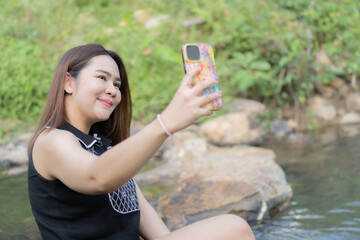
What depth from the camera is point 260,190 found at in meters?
3.50

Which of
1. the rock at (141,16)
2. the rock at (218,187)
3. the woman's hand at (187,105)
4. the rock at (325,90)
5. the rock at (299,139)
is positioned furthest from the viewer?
the rock at (141,16)

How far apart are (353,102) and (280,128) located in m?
1.84

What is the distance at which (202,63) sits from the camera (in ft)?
4.85

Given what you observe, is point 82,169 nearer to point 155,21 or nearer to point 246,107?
point 246,107

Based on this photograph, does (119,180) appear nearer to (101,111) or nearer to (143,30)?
(101,111)

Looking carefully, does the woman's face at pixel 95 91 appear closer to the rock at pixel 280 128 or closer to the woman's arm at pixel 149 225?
the woman's arm at pixel 149 225

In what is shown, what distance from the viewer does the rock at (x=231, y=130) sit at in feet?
19.0

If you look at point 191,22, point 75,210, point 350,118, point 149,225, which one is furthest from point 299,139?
point 75,210

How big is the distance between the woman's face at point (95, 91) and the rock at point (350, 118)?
20.2ft

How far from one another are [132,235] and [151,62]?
5.02m

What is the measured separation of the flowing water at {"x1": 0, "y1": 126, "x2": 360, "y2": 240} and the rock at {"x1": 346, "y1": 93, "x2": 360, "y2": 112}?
1626mm

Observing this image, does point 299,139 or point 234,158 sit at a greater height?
point 234,158

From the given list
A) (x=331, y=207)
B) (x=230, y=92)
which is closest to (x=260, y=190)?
(x=331, y=207)

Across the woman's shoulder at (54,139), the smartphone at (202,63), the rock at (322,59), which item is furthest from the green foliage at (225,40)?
the smartphone at (202,63)
